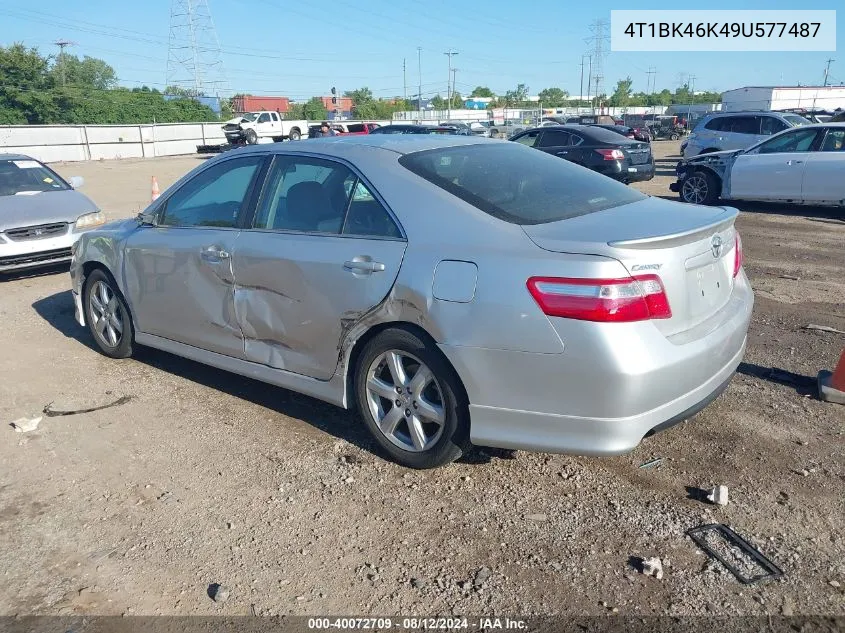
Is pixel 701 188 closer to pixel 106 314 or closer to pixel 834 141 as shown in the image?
pixel 834 141

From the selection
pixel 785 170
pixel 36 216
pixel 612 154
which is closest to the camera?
pixel 36 216

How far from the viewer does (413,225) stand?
3590 mm

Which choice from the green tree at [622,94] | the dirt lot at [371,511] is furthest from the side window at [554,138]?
the green tree at [622,94]

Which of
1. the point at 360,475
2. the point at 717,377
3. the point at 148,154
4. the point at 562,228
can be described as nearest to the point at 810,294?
the point at 717,377

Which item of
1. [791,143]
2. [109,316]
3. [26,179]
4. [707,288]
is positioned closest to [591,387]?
Answer: [707,288]

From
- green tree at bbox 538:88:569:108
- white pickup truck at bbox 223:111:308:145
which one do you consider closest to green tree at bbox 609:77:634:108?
green tree at bbox 538:88:569:108

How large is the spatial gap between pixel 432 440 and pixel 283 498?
77 centimetres

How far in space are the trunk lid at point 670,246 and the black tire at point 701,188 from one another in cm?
1057

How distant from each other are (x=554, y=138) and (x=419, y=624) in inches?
619

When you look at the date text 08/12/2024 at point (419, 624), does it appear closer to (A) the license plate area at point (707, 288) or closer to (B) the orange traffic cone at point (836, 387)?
(A) the license plate area at point (707, 288)

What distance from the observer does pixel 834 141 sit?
39.1 ft

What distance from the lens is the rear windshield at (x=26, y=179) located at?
368 inches

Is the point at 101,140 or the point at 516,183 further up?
the point at 516,183

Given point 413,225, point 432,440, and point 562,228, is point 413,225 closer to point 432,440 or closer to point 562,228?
point 562,228
